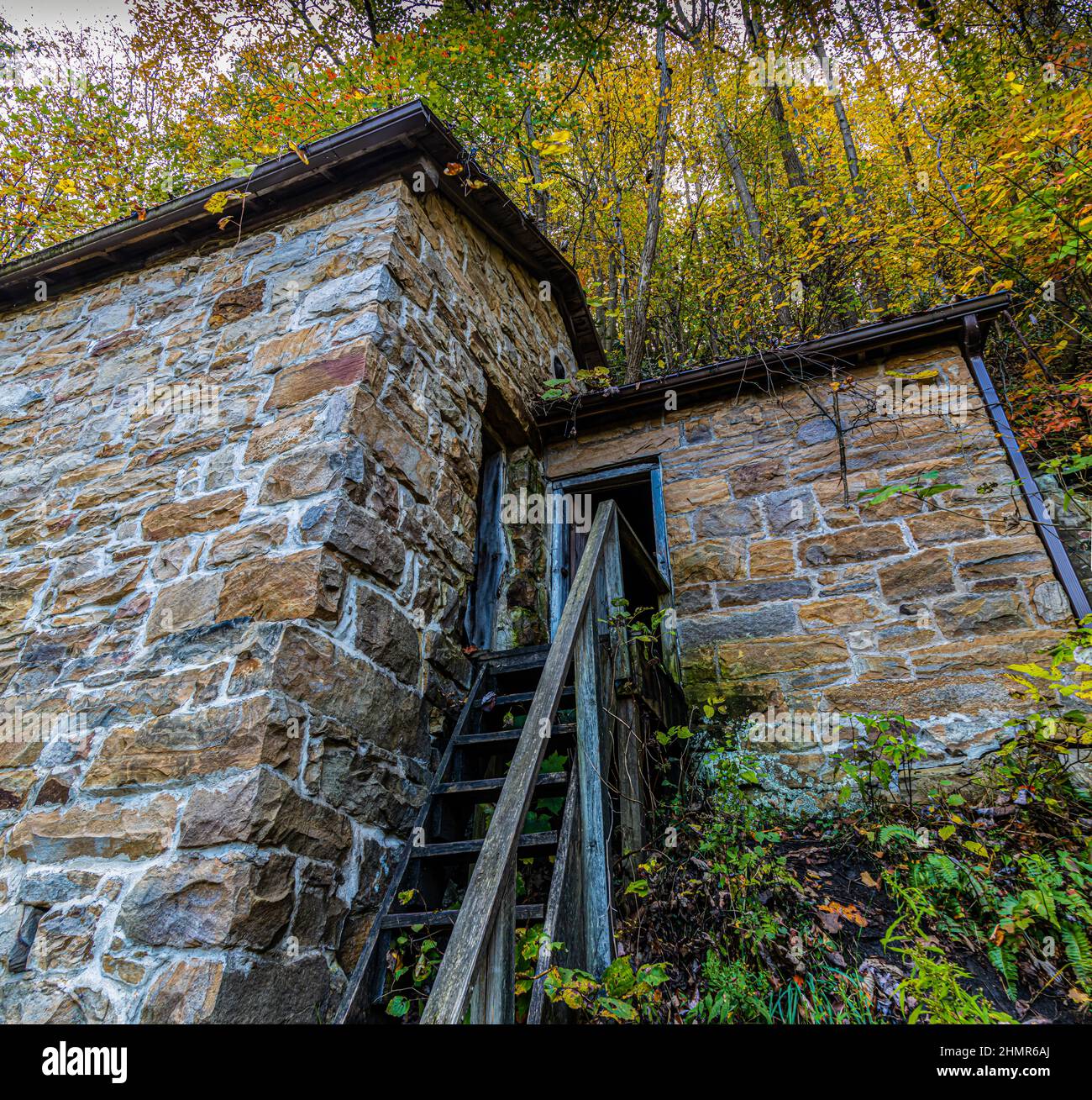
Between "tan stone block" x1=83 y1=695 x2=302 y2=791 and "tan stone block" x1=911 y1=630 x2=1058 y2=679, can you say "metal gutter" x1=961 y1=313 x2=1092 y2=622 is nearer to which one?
"tan stone block" x1=911 y1=630 x2=1058 y2=679

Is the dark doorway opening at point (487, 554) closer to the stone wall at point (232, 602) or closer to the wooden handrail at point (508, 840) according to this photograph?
the stone wall at point (232, 602)

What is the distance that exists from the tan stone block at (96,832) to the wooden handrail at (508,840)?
1.19 metres

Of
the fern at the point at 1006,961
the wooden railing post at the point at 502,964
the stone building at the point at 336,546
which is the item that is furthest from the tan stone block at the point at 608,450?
the wooden railing post at the point at 502,964

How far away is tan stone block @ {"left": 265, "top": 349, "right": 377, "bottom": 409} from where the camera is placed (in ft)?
9.70

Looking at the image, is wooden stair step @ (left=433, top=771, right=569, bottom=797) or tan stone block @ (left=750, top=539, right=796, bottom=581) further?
tan stone block @ (left=750, top=539, right=796, bottom=581)

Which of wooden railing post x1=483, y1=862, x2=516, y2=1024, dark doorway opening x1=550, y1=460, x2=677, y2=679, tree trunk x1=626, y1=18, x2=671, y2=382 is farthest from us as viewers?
Answer: tree trunk x1=626, y1=18, x2=671, y2=382

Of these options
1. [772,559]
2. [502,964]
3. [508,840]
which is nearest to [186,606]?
A: [508,840]

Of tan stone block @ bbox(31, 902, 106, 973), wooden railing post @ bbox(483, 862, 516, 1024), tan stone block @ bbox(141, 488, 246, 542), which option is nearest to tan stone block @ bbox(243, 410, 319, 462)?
tan stone block @ bbox(141, 488, 246, 542)

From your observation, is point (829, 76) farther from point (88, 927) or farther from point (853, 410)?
point (88, 927)

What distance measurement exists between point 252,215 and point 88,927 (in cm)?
364

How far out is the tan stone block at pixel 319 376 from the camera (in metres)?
2.96

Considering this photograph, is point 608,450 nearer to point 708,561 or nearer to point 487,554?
point 708,561

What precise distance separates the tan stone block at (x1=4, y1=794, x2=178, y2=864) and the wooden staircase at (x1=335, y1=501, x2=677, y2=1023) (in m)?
0.87

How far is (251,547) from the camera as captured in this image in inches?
107
